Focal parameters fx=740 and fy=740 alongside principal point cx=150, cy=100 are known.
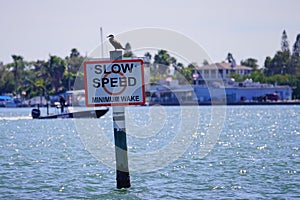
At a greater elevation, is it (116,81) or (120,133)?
(116,81)

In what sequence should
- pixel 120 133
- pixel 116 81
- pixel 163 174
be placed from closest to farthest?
pixel 116 81, pixel 120 133, pixel 163 174

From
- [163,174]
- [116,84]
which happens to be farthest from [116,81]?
[163,174]

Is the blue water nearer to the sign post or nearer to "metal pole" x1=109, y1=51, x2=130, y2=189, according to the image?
"metal pole" x1=109, y1=51, x2=130, y2=189

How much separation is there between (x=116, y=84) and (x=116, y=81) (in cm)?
10

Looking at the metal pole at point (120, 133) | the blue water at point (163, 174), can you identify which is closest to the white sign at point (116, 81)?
the metal pole at point (120, 133)

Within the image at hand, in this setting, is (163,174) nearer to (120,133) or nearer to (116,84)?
(120,133)

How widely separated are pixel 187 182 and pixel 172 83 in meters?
156

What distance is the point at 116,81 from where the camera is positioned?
22750 millimetres

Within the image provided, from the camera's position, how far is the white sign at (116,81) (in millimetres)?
22672

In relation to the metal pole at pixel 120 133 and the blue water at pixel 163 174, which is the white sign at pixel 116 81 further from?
the blue water at pixel 163 174

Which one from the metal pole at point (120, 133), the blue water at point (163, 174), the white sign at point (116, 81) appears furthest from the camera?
the blue water at point (163, 174)

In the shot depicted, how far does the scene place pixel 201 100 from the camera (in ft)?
592

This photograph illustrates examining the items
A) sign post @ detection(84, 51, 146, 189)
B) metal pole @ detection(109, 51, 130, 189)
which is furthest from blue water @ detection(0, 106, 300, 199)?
sign post @ detection(84, 51, 146, 189)

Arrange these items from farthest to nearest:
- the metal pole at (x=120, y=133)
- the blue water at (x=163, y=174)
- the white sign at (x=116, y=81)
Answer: the blue water at (x=163, y=174) → the metal pole at (x=120, y=133) → the white sign at (x=116, y=81)
